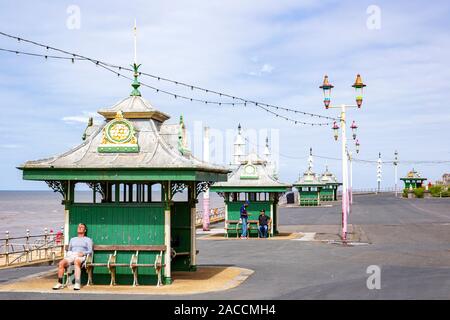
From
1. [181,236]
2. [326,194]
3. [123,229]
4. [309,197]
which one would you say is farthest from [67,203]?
[326,194]

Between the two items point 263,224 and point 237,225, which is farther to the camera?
point 237,225

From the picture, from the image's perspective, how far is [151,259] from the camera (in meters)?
15.6

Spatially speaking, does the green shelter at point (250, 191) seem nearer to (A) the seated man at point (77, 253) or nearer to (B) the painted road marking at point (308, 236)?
(B) the painted road marking at point (308, 236)

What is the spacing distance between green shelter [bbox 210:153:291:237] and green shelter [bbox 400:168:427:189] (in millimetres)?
83189

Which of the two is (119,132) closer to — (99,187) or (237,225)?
(99,187)

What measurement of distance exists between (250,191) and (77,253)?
17.5 m

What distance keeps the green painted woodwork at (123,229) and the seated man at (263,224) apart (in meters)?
15.7

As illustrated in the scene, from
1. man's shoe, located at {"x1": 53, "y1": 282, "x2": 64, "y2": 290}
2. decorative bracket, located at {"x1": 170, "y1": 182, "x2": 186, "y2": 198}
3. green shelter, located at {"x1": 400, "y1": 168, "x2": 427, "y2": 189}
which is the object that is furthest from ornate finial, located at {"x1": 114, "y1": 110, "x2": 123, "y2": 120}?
green shelter, located at {"x1": 400, "y1": 168, "x2": 427, "y2": 189}

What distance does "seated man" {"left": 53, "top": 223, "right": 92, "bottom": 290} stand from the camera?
14.9 metres

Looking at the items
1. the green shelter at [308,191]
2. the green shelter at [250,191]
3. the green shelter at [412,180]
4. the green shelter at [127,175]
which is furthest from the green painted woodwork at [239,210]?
the green shelter at [412,180]

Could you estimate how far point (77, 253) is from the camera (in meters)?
15.4
